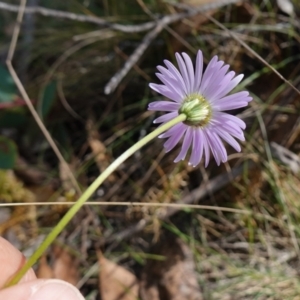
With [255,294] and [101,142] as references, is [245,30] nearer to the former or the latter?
[101,142]

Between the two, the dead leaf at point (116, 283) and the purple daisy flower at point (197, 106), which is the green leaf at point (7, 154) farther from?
the purple daisy flower at point (197, 106)

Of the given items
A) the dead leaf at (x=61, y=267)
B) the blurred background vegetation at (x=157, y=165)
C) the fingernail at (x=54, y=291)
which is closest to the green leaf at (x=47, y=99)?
the blurred background vegetation at (x=157, y=165)

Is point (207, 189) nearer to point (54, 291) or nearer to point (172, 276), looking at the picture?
point (172, 276)

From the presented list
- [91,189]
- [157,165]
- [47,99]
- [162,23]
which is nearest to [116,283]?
[157,165]

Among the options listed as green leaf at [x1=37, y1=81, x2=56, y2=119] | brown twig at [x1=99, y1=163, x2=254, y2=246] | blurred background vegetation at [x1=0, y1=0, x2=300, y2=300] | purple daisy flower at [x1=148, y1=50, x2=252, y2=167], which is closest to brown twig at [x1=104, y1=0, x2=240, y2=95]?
blurred background vegetation at [x1=0, y1=0, x2=300, y2=300]

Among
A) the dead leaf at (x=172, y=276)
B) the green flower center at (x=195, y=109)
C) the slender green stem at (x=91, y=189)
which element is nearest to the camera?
the slender green stem at (x=91, y=189)
